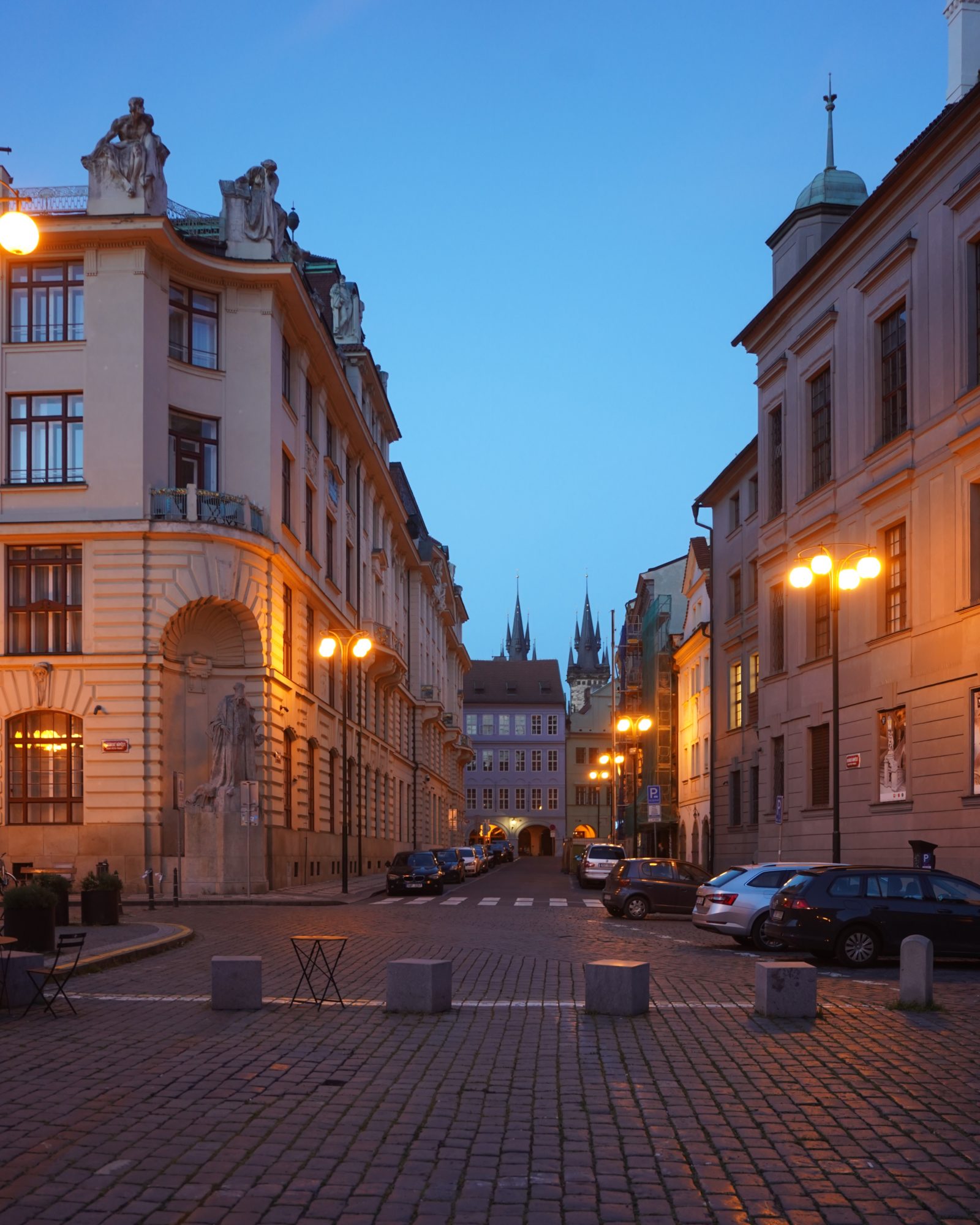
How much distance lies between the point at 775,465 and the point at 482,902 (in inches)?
562

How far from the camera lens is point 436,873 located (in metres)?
42.9


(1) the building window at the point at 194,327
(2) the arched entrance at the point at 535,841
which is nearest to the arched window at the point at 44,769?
(1) the building window at the point at 194,327

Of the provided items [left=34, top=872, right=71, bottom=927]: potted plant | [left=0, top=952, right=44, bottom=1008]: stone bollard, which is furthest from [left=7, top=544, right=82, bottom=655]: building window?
[left=0, top=952, right=44, bottom=1008]: stone bollard

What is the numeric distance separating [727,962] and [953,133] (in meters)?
16.3

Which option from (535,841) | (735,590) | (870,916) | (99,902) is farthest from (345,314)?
(535,841)

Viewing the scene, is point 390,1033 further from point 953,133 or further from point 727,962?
point 953,133

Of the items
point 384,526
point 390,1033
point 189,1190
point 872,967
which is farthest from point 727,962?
point 384,526

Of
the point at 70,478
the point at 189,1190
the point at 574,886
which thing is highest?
the point at 70,478

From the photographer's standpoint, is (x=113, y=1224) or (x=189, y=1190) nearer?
(x=113, y=1224)

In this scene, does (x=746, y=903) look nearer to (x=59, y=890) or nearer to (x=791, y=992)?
(x=791, y=992)

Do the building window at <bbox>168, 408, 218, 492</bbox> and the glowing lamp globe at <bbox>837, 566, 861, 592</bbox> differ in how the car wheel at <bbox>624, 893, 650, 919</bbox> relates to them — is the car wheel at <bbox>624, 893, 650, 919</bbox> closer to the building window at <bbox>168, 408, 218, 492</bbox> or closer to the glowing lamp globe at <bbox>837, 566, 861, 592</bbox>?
the glowing lamp globe at <bbox>837, 566, 861, 592</bbox>

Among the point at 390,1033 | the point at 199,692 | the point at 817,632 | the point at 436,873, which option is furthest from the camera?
the point at 436,873

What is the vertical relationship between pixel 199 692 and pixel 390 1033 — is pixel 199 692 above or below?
above

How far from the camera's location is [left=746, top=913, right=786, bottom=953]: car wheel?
22609 mm
